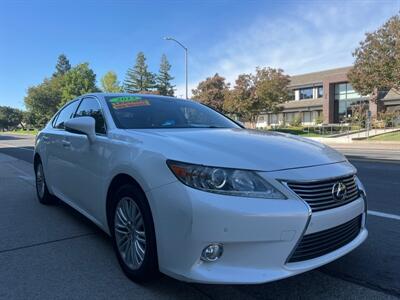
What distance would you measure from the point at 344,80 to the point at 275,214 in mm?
50231

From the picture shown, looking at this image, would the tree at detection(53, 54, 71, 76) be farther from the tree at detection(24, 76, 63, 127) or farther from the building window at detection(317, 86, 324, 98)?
the building window at detection(317, 86, 324, 98)

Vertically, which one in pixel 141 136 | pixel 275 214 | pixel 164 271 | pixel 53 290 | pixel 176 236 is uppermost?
pixel 141 136

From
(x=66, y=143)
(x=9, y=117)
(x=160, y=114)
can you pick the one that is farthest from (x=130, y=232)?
(x=9, y=117)

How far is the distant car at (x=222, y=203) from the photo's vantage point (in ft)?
8.62

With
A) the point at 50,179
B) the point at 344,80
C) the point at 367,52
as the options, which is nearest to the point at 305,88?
the point at 344,80

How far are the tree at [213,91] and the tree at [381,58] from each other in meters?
22.1

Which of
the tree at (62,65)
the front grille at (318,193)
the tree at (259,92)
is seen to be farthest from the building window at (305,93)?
the tree at (62,65)

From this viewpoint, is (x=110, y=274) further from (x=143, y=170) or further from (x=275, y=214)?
(x=275, y=214)

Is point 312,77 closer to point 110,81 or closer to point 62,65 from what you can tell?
point 110,81

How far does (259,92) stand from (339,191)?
3827cm

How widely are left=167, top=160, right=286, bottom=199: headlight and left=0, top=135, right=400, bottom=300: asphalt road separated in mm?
909

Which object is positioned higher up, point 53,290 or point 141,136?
point 141,136

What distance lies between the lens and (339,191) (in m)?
3.00

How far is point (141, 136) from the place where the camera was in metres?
3.44
